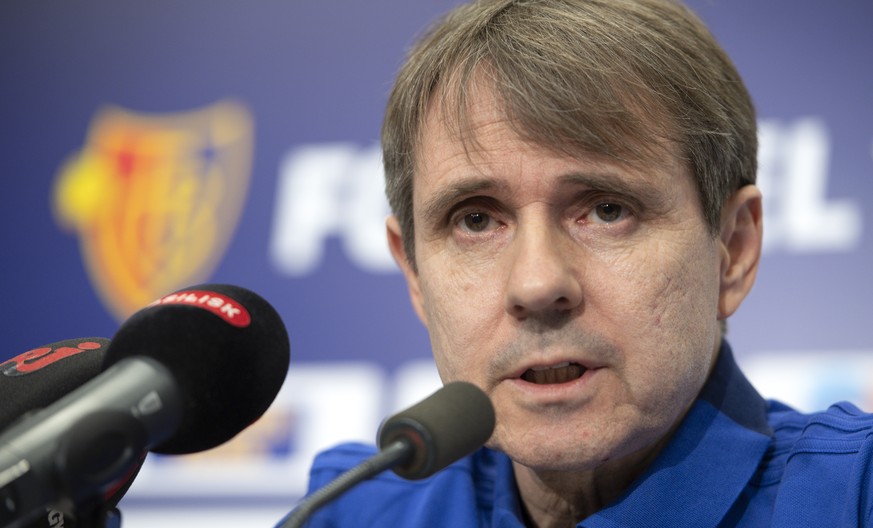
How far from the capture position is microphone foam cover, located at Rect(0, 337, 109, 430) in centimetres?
107

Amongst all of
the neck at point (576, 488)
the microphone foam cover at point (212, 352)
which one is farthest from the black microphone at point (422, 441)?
the neck at point (576, 488)

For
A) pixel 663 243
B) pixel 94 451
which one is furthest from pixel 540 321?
pixel 94 451

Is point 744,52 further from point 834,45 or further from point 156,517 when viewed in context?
point 156,517

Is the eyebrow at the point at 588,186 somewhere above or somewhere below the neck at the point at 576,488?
above

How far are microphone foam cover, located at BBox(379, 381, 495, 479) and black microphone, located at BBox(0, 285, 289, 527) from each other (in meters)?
0.18

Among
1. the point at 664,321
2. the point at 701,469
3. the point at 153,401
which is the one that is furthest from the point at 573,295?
the point at 153,401

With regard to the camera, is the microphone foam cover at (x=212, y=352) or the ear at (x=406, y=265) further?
the ear at (x=406, y=265)

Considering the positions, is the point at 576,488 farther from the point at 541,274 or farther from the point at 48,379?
the point at 48,379

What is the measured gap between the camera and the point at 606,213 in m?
1.45

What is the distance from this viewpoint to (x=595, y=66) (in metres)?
1.45

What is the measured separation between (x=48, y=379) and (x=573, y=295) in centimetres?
66

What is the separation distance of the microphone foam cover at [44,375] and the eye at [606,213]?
27.1 inches

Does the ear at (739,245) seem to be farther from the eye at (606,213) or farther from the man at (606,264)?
the eye at (606,213)

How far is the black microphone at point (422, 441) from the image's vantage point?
0.91 metres
